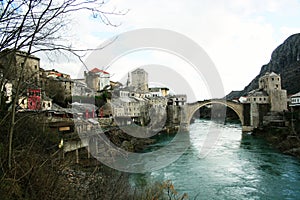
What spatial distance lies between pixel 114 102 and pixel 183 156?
1137cm

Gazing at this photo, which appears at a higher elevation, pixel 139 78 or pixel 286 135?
pixel 139 78

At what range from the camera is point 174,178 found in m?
9.50

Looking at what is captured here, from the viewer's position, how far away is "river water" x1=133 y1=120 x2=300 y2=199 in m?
7.81

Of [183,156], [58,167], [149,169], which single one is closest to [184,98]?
[183,156]

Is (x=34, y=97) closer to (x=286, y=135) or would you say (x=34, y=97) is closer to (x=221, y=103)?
(x=286, y=135)

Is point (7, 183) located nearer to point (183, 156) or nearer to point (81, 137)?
A: point (81, 137)

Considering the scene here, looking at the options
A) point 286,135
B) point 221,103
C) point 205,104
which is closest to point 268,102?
point 221,103

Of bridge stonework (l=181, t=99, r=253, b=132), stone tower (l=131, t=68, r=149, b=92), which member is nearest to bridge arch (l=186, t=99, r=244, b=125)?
bridge stonework (l=181, t=99, r=253, b=132)

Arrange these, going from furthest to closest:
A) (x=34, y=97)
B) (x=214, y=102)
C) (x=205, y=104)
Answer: (x=205, y=104) → (x=214, y=102) → (x=34, y=97)

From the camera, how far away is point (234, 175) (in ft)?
32.1

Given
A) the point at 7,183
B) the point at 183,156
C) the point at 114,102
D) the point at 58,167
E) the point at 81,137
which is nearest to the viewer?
the point at 7,183

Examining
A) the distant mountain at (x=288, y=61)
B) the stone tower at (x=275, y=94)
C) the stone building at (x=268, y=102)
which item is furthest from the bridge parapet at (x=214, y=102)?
the distant mountain at (x=288, y=61)

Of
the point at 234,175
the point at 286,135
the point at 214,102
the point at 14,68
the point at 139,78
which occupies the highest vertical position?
the point at 139,78

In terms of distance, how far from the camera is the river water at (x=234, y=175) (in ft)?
25.6
